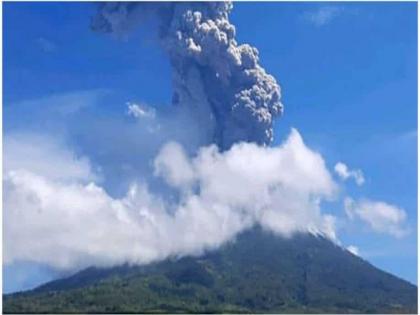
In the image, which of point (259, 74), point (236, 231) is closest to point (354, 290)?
point (259, 74)

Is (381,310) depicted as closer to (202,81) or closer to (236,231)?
(202,81)

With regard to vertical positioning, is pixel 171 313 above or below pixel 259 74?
below

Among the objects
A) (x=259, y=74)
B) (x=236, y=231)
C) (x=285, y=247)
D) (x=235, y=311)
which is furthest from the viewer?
(x=236, y=231)

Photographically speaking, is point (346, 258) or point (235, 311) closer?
point (235, 311)

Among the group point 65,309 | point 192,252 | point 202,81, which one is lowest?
point 65,309

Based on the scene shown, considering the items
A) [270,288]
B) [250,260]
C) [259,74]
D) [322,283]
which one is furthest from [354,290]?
[259,74]

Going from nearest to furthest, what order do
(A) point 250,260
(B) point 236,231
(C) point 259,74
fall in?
(C) point 259,74
(A) point 250,260
(B) point 236,231

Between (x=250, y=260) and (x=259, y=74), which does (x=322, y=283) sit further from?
(x=259, y=74)
